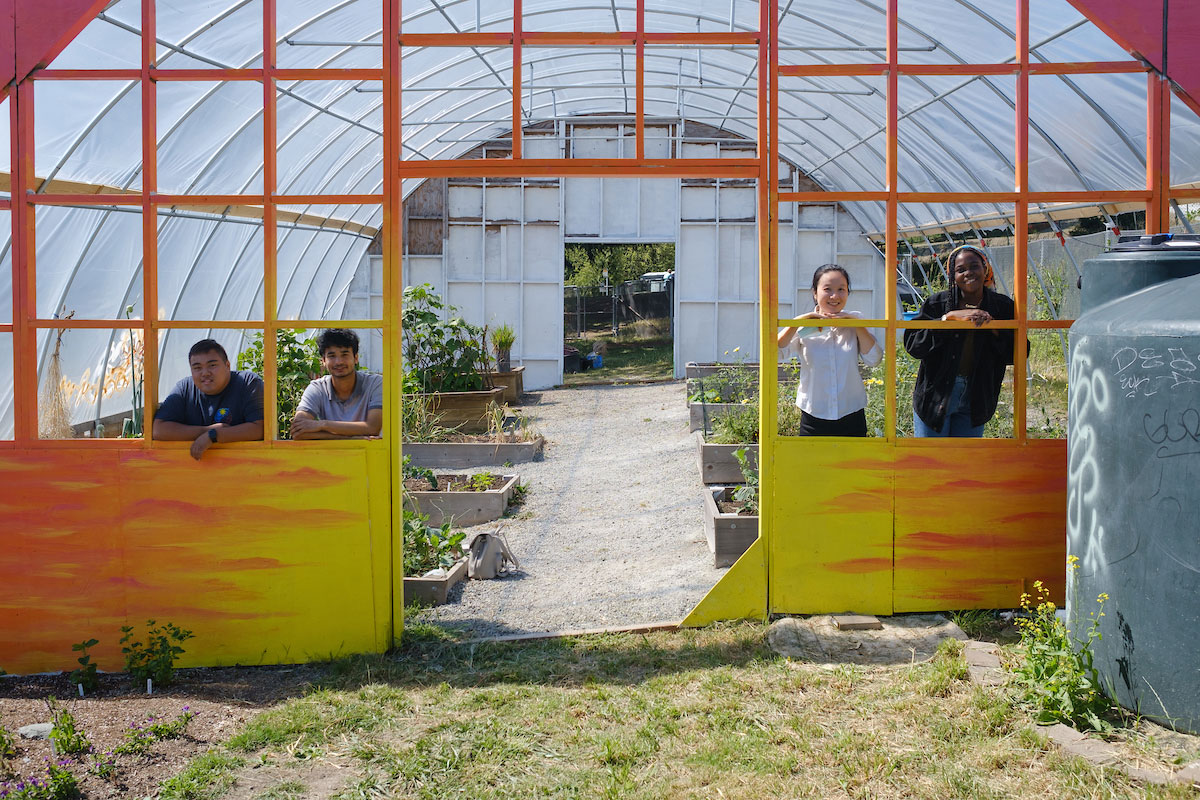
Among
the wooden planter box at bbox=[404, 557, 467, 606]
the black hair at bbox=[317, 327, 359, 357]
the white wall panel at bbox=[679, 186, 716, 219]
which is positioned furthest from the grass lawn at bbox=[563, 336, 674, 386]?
the black hair at bbox=[317, 327, 359, 357]

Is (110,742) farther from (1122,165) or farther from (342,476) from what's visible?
(1122,165)

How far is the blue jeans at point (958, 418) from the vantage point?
4.34 m

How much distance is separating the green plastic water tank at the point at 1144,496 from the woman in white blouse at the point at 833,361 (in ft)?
3.90

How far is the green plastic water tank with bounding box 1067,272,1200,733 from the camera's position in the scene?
2920 millimetres

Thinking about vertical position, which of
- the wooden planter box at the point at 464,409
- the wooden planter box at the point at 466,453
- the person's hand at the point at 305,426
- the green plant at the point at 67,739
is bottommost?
the green plant at the point at 67,739

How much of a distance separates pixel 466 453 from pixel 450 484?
1.60m

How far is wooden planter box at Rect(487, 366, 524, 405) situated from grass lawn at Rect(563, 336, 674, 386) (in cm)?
201

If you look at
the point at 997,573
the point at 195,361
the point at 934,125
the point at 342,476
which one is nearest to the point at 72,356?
the point at 195,361

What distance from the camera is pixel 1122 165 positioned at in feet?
25.8

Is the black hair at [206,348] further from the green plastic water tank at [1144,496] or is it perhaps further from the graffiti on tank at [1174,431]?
the graffiti on tank at [1174,431]

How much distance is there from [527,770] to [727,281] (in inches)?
535

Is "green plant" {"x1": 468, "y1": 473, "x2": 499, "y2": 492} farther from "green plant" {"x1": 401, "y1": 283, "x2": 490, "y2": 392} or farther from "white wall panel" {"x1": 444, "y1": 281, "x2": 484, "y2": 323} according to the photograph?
"white wall panel" {"x1": 444, "y1": 281, "x2": 484, "y2": 323}

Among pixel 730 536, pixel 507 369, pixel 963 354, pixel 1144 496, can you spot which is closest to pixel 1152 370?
pixel 1144 496

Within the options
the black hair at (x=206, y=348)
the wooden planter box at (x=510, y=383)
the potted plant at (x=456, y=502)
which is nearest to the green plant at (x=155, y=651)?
the black hair at (x=206, y=348)
